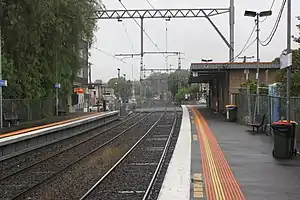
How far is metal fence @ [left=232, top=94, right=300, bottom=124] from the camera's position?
56.5 feet

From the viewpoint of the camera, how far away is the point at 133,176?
12453mm

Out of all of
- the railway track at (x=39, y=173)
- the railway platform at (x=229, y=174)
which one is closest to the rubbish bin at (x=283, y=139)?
the railway platform at (x=229, y=174)

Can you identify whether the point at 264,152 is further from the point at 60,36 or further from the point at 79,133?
the point at 60,36

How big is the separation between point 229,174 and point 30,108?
23.0 meters

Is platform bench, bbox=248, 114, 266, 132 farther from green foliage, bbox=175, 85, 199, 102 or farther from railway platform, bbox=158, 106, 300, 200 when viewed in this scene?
green foliage, bbox=175, 85, 199, 102

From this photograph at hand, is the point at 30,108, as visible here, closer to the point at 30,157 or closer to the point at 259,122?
the point at 30,157

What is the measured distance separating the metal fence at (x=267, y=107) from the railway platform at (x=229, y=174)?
1509 millimetres

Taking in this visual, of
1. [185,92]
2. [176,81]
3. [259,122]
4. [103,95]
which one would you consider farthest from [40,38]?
[176,81]

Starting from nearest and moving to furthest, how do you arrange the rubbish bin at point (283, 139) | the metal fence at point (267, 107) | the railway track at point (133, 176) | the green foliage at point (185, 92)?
the railway track at point (133, 176)
the rubbish bin at point (283, 139)
the metal fence at point (267, 107)
the green foliage at point (185, 92)

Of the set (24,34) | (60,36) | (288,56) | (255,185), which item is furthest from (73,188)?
(60,36)

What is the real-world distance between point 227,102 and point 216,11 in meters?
9.73

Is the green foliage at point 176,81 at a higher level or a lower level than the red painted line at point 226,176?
higher

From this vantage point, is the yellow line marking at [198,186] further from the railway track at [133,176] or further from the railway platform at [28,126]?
the railway platform at [28,126]

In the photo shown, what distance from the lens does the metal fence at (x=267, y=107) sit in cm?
1723
